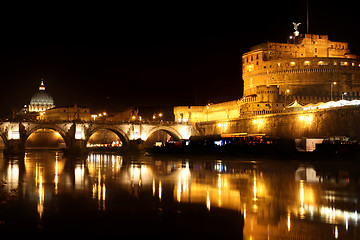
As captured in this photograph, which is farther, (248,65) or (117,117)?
(117,117)

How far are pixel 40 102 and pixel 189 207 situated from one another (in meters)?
177

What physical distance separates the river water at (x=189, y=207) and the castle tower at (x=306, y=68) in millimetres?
56516

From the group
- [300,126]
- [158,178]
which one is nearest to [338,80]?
[300,126]

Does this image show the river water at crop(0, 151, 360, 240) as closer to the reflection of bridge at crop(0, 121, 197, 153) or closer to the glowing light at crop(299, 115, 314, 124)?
the glowing light at crop(299, 115, 314, 124)

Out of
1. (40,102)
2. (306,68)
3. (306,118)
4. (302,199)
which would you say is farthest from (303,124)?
(40,102)

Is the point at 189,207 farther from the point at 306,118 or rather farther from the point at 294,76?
the point at 294,76

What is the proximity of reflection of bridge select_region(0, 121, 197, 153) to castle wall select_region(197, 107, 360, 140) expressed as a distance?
13210 mm

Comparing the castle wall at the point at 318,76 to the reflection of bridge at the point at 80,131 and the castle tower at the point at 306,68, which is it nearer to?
the castle tower at the point at 306,68

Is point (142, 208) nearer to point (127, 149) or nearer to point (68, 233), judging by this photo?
point (68, 233)

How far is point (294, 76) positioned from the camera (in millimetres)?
86688

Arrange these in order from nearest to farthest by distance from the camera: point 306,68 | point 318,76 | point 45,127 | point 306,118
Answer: point 306,118 < point 45,127 < point 318,76 < point 306,68

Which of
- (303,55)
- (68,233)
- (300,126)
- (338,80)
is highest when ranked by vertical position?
(303,55)

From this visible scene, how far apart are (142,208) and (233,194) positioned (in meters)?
5.57

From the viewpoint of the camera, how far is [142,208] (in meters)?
19.5
